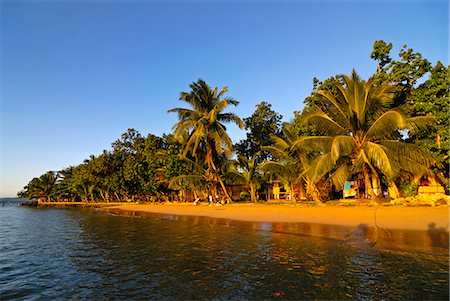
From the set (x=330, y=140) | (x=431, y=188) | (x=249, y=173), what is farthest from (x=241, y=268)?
(x=249, y=173)

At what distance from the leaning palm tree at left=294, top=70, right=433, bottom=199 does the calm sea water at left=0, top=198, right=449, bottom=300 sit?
9190mm

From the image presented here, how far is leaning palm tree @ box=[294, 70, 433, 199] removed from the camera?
1797cm

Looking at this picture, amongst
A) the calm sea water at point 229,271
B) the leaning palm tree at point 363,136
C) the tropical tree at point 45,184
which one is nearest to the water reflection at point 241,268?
the calm sea water at point 229,271

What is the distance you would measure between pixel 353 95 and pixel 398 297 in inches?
645

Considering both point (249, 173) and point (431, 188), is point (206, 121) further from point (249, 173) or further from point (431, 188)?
point (431, 188)

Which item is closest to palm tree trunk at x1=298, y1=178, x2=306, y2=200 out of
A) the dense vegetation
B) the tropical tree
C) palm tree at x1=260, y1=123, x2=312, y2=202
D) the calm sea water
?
the dense vegetation

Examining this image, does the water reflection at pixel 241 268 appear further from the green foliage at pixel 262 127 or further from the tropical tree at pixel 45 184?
the tropical tree at pixel 45 184

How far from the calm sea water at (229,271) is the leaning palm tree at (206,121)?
17831 millimetres

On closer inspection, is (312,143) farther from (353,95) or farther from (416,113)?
(416,113)

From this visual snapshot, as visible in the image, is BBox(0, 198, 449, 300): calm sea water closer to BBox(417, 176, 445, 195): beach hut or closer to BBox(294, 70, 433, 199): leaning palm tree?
BBox(294, 70, 433, 199): leaning palm tree

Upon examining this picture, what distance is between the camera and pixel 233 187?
130 ft

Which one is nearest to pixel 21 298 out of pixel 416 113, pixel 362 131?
pixel 362 131

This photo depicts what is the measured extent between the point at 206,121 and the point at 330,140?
1331cm

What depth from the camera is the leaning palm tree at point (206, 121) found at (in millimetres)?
29234
